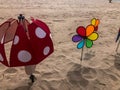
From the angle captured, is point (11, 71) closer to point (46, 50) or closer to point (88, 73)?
point (46, 50)

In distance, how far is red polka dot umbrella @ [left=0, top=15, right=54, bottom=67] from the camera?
2.33m

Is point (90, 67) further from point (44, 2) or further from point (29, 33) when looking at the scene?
point (44, 2)

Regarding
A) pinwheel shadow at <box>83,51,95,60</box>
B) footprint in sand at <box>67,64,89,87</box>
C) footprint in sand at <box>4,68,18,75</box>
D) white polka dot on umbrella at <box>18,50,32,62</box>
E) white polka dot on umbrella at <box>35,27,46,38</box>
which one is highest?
white polka dot on umbrella at <box>35,27,46,38</box>

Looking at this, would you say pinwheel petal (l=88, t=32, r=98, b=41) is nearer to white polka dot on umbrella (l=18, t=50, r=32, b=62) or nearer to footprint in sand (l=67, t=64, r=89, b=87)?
footprint in sand (l=67, t=64, r=89, b=87)

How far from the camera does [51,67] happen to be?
318cm

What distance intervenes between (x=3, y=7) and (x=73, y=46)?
396 cm

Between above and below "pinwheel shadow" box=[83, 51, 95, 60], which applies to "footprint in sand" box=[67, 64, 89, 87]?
below

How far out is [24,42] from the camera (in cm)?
232

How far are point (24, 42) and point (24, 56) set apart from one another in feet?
0.53

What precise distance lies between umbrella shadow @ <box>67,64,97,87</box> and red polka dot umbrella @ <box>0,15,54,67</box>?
69 cm

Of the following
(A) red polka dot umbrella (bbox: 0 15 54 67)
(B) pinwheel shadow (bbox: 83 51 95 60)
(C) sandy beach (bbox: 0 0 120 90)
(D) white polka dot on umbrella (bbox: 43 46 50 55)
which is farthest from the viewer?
(B) pinwheel shadow (bbox: 83 51 95 60)

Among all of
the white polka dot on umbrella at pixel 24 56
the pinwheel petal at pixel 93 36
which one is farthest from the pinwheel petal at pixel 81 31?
the white polka dot on umbrella at pixel 24 56

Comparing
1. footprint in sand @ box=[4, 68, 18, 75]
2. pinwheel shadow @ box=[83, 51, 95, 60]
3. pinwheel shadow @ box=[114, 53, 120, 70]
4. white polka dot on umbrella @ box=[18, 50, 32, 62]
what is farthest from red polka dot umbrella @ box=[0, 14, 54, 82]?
pinwheel shadow @ box=[114, 53, 120, 70]

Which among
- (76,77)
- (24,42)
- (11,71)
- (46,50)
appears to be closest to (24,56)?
(24,42)
